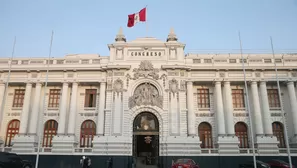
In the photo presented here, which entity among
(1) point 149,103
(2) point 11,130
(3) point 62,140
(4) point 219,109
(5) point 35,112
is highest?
(1) point 149,103

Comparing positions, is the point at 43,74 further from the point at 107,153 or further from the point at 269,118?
the point at 269,118

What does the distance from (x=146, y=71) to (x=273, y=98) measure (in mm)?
17461

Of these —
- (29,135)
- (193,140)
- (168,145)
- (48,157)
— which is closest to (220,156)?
(193,140)

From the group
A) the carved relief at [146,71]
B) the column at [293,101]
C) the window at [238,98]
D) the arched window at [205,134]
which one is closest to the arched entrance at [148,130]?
the carved relief at [146,71]

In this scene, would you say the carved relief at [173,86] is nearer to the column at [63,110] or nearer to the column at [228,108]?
the column at [228,108]

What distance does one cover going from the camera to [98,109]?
3145 cm

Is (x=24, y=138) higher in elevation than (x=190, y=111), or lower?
lower

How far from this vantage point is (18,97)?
33344mm

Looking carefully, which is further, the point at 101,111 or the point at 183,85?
the point at 183,85

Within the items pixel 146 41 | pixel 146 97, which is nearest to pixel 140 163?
pixel 146 97

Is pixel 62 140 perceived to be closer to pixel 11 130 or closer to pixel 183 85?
pixel 11 130

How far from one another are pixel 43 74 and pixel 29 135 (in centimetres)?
817

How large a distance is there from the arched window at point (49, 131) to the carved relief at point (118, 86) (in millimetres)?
9262

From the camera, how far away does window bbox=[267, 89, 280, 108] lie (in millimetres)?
32094
